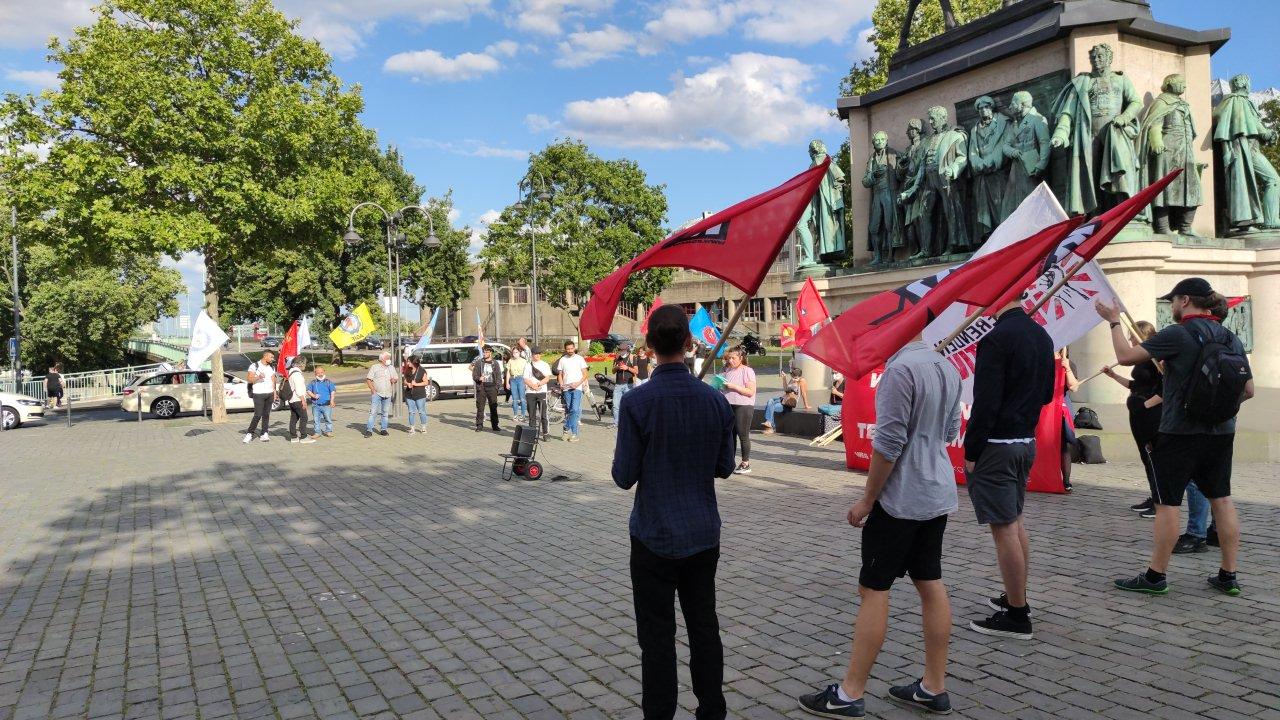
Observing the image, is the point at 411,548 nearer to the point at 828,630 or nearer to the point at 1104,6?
the point at 828,630

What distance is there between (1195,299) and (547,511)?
5928 mm

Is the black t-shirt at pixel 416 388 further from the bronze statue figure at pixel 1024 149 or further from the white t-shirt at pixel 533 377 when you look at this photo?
the bronze statue figure at pixel 1024 149

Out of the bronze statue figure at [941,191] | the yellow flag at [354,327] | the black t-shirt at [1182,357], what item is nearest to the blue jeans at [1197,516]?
the black t-shirt at [1182,357]

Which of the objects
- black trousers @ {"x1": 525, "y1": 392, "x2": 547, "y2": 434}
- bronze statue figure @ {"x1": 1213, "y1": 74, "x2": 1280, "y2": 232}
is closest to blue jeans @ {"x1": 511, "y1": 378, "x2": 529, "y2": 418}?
black trousers @ {"x1": 525, "y1": 392, "x2": 547, "y2": 434}

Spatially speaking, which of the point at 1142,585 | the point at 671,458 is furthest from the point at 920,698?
the point at 1142,585

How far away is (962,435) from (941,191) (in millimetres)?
5549

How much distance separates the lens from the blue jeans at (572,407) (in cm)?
1577

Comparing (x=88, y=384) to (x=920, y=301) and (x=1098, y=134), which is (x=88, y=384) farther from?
(x=920, y=301)

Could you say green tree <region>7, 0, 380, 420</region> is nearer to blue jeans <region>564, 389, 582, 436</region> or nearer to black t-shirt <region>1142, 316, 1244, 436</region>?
blue jeans <region>564, 389, 582, 436</region>


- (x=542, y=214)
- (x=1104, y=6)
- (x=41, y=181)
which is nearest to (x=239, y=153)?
(x=41, y=181)

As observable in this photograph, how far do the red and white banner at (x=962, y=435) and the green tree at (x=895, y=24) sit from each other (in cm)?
2531

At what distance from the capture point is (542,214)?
50.9 metres

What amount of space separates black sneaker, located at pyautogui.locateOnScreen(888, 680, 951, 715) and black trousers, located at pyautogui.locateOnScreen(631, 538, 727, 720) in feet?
3.17

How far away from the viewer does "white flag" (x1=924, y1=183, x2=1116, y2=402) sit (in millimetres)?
6438
